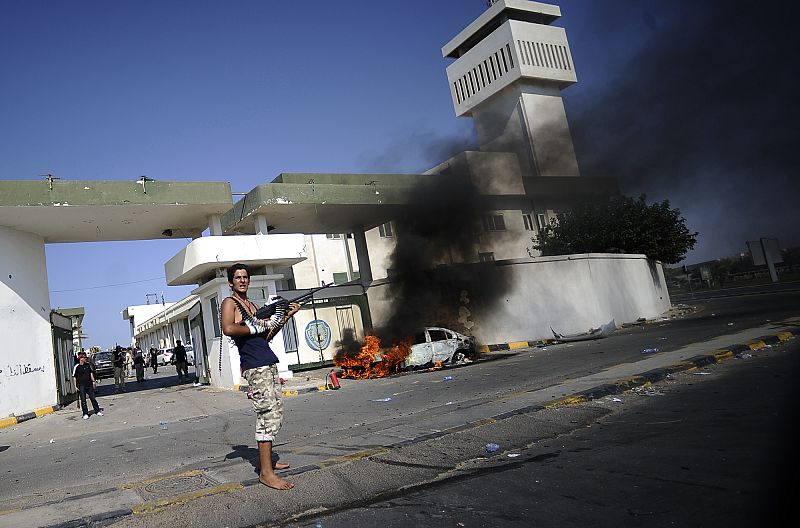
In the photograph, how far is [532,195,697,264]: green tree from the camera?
30.6 m

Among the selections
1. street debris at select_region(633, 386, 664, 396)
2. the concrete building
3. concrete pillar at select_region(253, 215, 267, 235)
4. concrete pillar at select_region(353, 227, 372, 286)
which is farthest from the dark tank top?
concrete pillar at select_region(353, 227, 372, 286)

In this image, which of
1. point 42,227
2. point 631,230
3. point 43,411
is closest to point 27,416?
point 43,411

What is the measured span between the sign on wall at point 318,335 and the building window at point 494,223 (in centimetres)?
864

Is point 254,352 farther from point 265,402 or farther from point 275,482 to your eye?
point 275,482

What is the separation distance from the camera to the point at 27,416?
1473cm

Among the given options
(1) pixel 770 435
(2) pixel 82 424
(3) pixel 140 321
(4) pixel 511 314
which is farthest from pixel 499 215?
(3) pixel 140 321

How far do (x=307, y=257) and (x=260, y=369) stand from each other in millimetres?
19246

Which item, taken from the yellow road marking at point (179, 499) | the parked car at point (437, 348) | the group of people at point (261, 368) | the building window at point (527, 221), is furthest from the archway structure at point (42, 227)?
the building window at point (527, 221)

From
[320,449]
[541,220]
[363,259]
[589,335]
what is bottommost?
[589,335]

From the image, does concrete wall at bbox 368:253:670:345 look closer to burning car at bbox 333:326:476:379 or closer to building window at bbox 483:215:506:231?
building window at bbox 483:215:506:231

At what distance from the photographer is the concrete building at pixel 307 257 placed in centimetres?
1570

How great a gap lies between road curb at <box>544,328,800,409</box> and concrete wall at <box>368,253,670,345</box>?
10.3m

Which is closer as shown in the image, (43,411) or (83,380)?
(83,380)

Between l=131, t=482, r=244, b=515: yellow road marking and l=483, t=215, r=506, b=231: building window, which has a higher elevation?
l=483, t=215, r=506, b=231: building window
